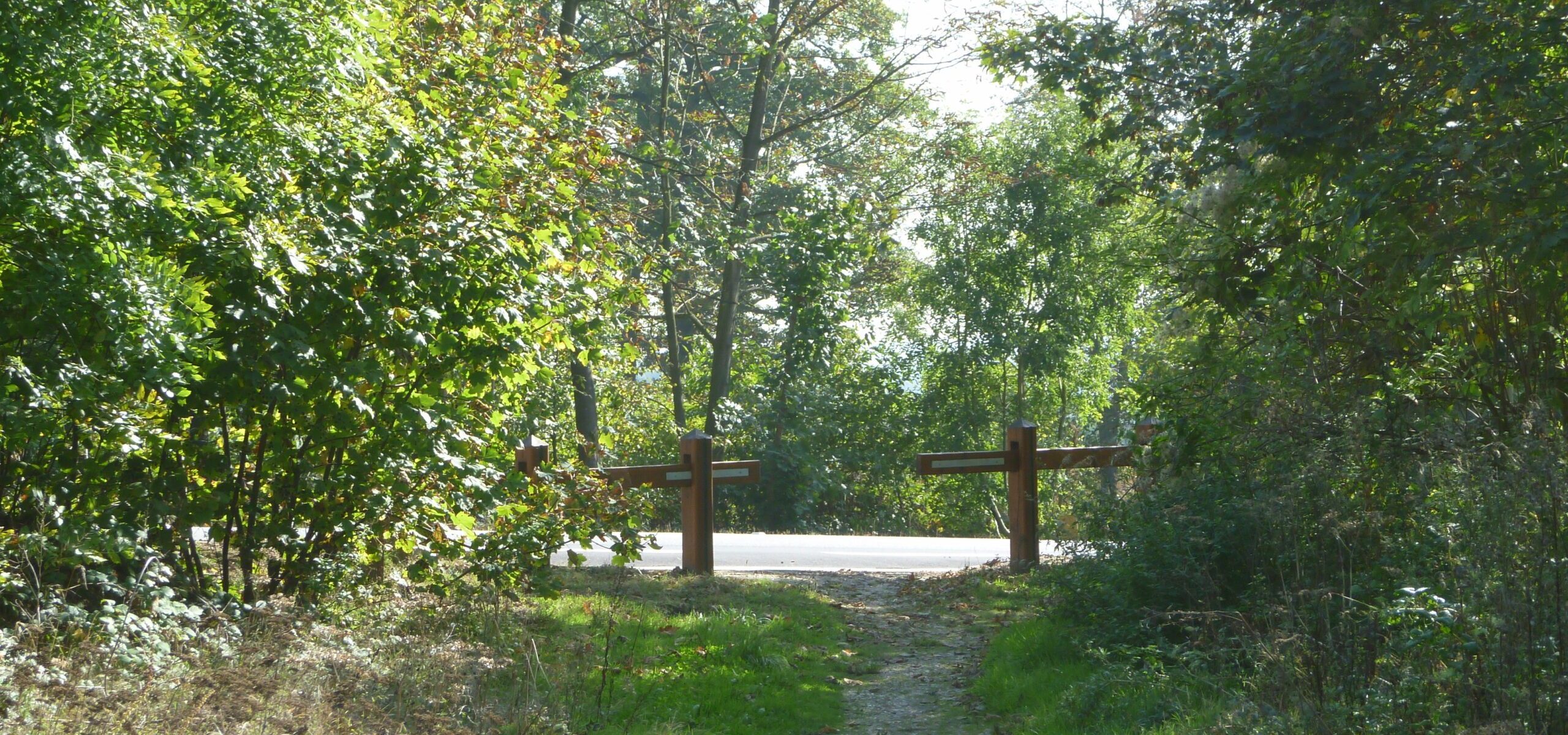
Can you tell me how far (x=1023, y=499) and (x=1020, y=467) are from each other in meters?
0.42

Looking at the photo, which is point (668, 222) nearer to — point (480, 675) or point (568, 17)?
point (568, 17)

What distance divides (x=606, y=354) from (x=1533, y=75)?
5.97 metres

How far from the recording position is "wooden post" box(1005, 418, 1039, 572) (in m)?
12.0

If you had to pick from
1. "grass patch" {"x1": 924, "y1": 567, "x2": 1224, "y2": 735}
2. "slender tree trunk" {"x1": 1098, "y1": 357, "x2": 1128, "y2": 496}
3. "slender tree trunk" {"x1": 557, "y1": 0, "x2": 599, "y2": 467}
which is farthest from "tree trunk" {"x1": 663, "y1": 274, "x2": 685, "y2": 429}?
"grass patch" {"x1": 924, "y1": 567, "x2": 1224, "y2": 735}

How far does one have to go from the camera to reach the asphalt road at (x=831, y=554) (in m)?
13.5

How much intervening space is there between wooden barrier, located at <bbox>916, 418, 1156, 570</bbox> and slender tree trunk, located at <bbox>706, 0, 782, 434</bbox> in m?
7.09

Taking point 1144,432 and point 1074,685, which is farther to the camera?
point 1144,432

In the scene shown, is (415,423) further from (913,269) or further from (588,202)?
(913,269)

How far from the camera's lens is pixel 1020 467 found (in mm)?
12305

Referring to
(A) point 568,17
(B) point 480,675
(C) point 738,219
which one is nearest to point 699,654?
(B) point 480,675

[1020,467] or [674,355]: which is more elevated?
[674,355]

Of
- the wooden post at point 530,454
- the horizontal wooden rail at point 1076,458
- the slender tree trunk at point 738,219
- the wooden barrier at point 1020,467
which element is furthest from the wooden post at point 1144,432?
the slender tree trunk at point 738,219

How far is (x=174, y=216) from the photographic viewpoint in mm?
5449

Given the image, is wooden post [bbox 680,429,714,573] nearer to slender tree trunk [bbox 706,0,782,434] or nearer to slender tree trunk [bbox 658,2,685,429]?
slender tree trunk [bbox 658,2,685,429]
